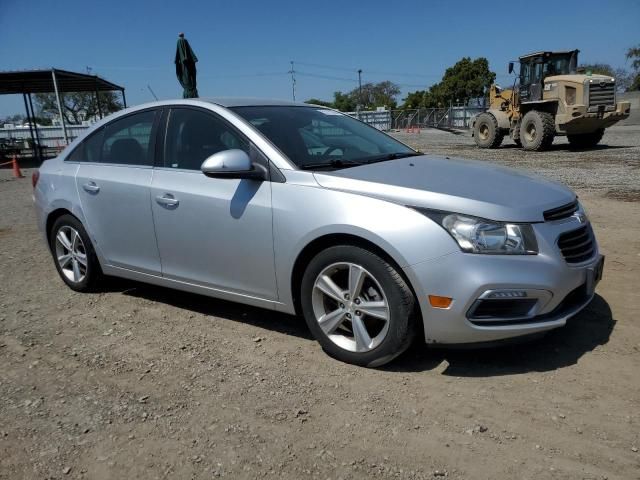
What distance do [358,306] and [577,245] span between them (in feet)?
4.22

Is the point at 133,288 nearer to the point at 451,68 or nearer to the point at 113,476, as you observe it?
the point at 113,476

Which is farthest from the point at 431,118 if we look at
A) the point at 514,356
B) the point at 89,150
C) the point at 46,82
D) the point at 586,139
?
the point at 514,356

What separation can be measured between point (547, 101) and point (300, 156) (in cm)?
1485

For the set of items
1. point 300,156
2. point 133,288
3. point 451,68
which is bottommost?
point 133,288

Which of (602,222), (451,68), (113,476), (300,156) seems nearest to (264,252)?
Answer: (300,156)

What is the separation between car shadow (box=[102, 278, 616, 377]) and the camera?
2.99 meters

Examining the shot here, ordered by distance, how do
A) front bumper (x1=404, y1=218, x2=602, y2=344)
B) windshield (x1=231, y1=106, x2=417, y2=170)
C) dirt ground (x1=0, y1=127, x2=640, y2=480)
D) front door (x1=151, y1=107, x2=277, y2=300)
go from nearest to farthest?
dirt ground (x1=0, y1=127, x2=640, y2=480)
front bumper (x1=404, y1=218, x2=602, y2=344)
front door (x1=151, y1=107, x2=277, y2=300)
windshield (x1=231, y1=106, x2=417, y2=170)

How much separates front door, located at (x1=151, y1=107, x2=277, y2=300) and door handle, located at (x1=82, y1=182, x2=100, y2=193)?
0.68 metres

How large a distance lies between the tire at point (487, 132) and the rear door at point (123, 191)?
16048 mm

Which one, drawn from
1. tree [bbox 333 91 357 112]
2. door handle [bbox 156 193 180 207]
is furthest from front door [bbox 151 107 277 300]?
tree [bbox 333 91 357 112]

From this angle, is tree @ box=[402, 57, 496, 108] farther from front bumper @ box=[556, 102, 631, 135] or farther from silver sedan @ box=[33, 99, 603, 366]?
silver sedan @ box=[33, 99, 603, 366]

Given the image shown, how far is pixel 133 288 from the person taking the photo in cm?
478

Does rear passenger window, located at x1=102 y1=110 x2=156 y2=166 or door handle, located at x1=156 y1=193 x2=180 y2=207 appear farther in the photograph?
rear passenger window, located at x1=102 y1=110 x2=156 y2=166

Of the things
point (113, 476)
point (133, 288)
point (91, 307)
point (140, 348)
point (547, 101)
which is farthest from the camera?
point (547, 101)
